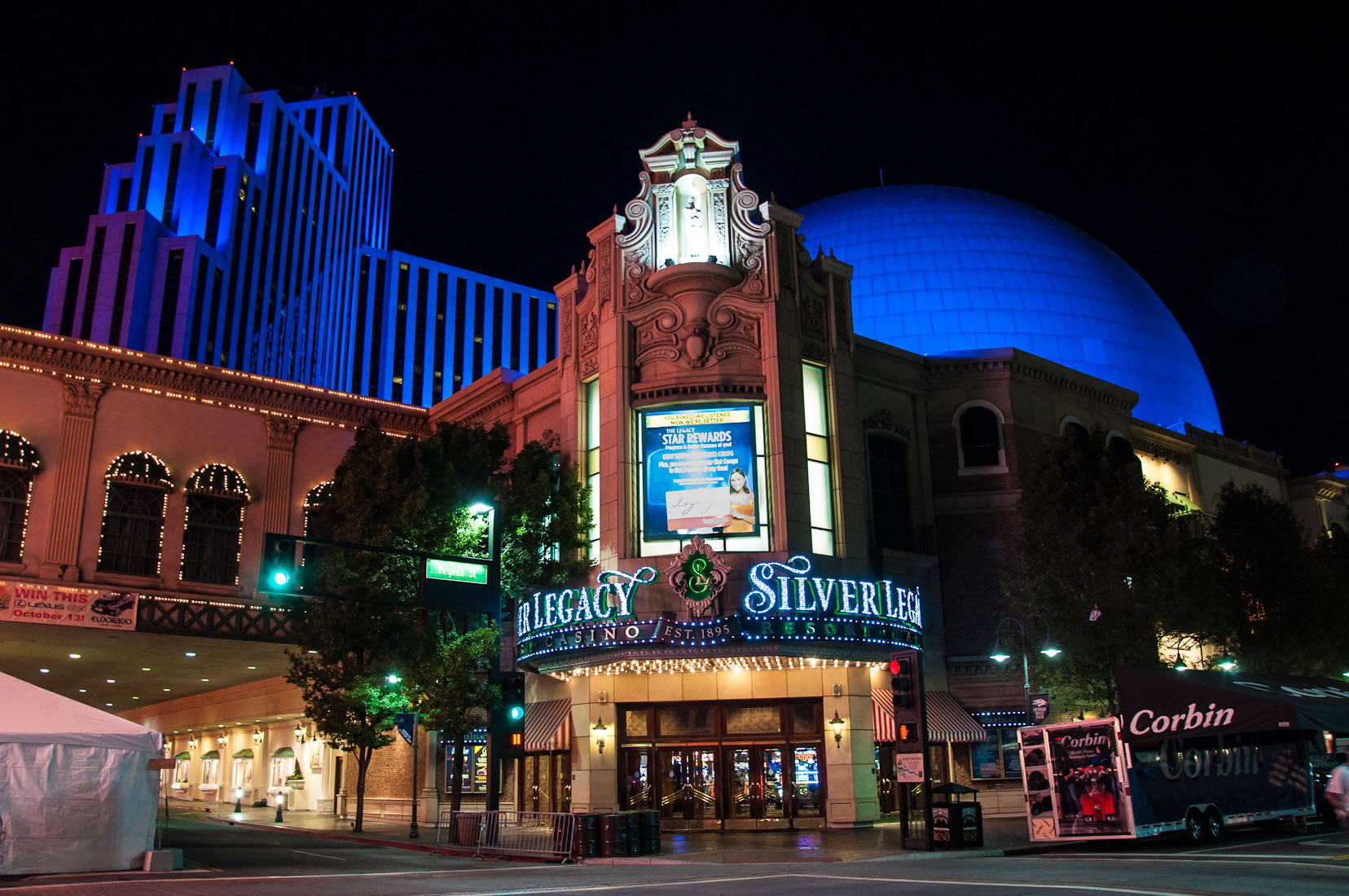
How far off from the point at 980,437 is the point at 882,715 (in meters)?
11.8

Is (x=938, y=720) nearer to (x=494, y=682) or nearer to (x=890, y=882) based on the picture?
(x=494, y=682)

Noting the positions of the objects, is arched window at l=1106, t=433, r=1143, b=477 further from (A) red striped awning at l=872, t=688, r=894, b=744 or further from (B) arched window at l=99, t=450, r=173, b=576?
(B) arched window at l=99, t=450, r=173, b=576

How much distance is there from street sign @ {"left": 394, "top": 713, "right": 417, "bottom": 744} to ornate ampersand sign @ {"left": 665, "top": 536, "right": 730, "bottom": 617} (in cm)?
846

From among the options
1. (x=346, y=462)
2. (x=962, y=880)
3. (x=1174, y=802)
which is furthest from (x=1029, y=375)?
(x=962, y=880)

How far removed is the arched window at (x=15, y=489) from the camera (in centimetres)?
3938

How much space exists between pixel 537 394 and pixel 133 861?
2360 centimetres

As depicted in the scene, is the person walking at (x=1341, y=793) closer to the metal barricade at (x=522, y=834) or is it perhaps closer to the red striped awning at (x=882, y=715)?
the metal barricade at (x=522, y=834)

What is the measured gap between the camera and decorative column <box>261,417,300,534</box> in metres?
45.0

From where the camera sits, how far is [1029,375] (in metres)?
42.3

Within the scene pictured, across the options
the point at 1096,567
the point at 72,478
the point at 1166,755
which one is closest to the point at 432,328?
the point at 72,478

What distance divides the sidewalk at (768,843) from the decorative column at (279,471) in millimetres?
12123

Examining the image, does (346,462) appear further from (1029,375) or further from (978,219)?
(978,219)

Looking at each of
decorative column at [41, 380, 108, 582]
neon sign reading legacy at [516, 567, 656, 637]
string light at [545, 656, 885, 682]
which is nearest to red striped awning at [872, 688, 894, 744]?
string light at [545, 656, 885, 682]

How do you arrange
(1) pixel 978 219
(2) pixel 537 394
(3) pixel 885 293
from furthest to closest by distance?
(1) pixel 978 219 < (3) pixel 885 293 < (2) pixel 537 394
